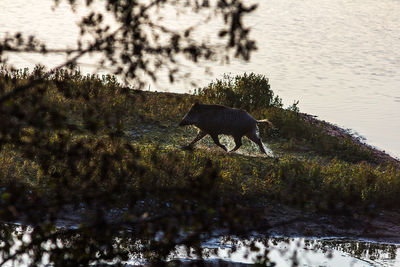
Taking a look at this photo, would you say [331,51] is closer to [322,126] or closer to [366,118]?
[366,118]

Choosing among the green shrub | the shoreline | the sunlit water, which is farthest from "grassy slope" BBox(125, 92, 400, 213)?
the green shrub

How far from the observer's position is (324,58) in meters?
34.5

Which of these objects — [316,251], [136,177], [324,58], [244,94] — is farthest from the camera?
[324,58]

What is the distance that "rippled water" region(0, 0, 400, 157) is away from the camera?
23.5 metres

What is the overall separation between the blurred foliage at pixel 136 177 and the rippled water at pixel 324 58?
3138mm

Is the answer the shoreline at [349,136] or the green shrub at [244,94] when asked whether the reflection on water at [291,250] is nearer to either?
the shoreline at [349,136]

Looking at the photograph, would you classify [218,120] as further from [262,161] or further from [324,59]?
[324,59]

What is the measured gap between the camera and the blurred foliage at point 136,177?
13.4ft

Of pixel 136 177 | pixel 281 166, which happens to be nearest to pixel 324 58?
pixel 281 166

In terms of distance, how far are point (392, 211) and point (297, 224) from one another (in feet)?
8.04

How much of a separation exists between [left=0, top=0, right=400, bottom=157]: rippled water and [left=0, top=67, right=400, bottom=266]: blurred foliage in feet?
10.3

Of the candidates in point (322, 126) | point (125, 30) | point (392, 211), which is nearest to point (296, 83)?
point (322, 126)

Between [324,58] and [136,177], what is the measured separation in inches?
979

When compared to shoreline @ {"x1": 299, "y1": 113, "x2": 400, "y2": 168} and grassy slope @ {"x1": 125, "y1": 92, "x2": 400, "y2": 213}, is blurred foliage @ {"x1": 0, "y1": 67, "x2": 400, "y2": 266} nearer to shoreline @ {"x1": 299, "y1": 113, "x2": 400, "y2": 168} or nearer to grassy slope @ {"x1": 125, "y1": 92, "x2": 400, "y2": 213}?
grassy slope @ {"x1": 125, "y1": 92, "x2": 400, "y2": 213}
